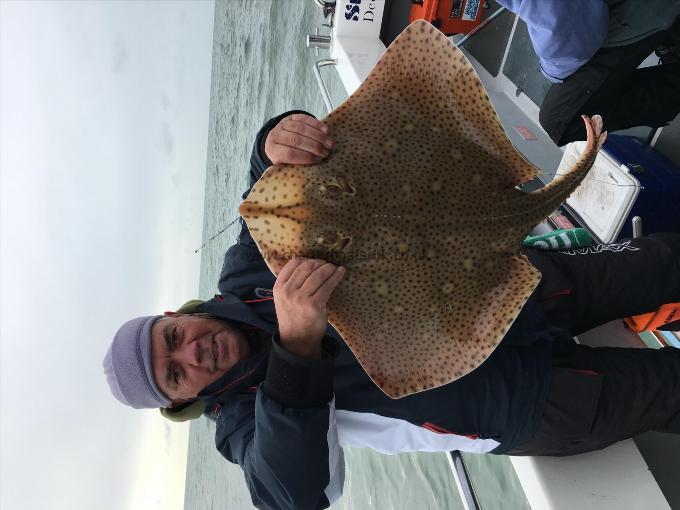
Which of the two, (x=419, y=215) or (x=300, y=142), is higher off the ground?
(x=300, y=142)

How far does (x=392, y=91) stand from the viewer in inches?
75.8

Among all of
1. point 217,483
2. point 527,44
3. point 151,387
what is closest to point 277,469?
point 151,387

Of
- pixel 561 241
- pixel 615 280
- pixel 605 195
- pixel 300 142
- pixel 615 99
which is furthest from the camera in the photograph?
pixel 605 195

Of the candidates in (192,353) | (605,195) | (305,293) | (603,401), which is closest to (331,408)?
(305,293)

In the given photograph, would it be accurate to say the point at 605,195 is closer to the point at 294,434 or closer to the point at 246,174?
the point at 294,434

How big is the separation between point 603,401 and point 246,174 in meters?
12.7

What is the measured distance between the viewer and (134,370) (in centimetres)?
241

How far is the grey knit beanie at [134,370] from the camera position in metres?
2.42

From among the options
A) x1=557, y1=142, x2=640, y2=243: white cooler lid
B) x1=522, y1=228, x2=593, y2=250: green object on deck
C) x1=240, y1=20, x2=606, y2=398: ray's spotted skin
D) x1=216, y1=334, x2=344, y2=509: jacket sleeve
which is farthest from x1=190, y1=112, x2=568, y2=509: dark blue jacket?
x1=557, y1=142, x2=640, y2=243: white cooler lid

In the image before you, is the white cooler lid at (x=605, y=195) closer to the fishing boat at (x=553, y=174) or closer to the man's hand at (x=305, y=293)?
the fishing boat at (x=553, y=174)

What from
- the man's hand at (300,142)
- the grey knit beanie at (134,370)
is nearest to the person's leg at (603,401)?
the man's hand at (300,142)

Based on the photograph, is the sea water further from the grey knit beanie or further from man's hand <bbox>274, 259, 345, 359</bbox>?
the grey knit beanie

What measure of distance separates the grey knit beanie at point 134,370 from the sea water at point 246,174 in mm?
2360

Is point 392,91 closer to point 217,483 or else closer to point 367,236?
point 367,236
